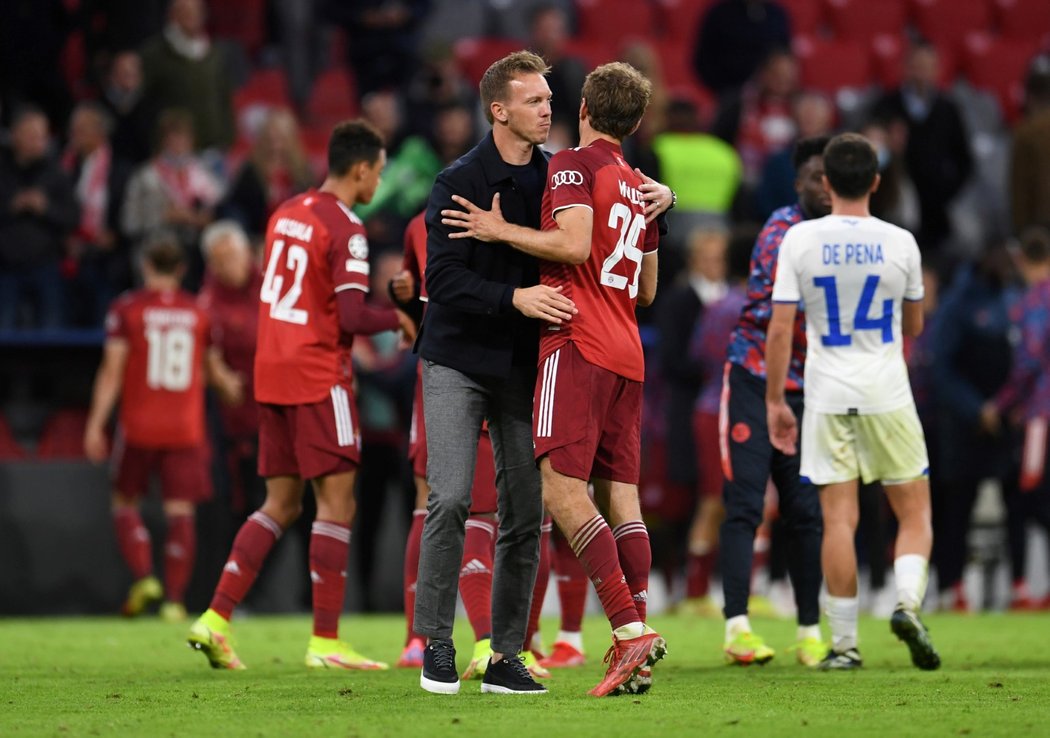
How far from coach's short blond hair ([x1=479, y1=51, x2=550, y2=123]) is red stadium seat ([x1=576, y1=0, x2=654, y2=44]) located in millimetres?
11852

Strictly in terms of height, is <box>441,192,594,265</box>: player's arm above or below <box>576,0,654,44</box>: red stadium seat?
below

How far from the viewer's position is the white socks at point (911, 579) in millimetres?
7098

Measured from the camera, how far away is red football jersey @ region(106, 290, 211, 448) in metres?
12.0

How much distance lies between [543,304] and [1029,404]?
7.36 m

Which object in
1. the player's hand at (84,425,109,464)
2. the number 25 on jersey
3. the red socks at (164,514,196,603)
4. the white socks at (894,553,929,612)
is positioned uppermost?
the number 25 on jersey

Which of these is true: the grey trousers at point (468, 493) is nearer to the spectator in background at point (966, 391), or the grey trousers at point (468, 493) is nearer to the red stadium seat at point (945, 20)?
the spectator in background at point (966, 391)

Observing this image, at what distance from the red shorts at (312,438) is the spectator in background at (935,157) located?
29.8 ft

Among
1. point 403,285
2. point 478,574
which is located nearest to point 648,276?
point 403,285

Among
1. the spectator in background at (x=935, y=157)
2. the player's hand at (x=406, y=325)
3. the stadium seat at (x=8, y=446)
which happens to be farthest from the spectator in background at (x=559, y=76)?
the player's hand at (x=406, y=325)

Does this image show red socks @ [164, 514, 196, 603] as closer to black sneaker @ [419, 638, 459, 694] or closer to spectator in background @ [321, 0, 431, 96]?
spectator in background @ [321, 0, 431, 96]

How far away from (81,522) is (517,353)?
22.5ft

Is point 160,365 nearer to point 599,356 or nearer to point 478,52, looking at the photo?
point 478,52

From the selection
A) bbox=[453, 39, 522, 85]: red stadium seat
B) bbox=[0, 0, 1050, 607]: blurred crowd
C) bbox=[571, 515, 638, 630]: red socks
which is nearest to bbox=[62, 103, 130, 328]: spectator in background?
bbox=[0, 0, 1050, 607]: blurred crowd

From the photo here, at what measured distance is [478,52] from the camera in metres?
17.0
